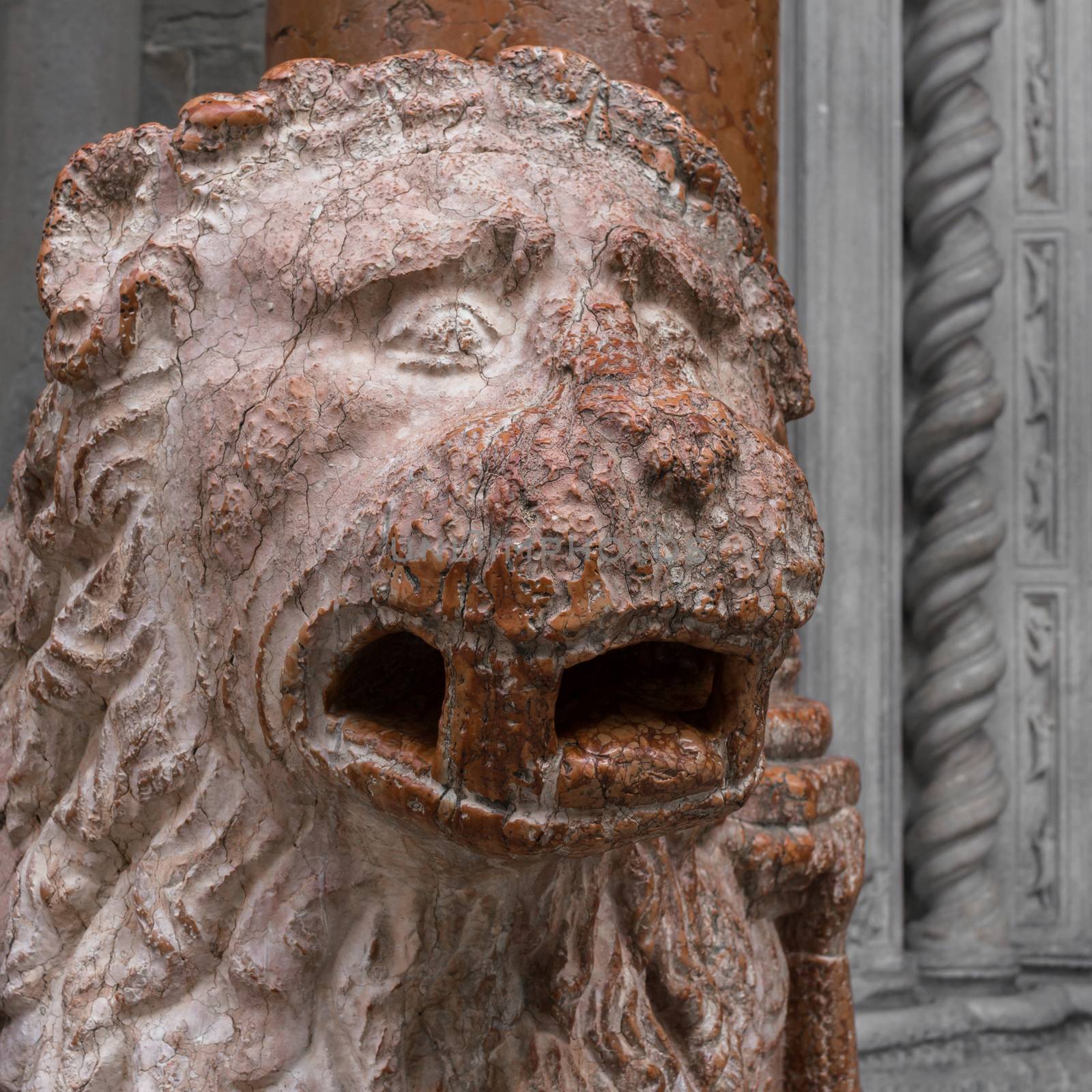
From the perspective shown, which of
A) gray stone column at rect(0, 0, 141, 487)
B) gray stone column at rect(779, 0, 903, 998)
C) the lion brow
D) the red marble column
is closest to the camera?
the lion brow

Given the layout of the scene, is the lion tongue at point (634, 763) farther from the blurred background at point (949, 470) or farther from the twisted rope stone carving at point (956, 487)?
the twisted rope stone carving at point (956, 487)

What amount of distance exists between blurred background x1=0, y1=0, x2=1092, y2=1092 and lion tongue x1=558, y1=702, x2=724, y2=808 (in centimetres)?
112

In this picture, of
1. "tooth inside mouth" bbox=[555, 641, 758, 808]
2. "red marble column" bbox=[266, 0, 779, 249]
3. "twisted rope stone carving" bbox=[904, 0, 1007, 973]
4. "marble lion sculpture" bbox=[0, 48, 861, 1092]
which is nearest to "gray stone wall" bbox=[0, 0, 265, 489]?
"red marble column" bbox=[266, 0, 779, 249]

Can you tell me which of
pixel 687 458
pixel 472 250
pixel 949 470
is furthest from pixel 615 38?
pixel 949 470

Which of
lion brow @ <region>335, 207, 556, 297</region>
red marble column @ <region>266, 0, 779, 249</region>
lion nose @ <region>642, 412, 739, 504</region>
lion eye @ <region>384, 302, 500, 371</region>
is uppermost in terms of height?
red marble column @ <region>266, 0, 779, 249</region>

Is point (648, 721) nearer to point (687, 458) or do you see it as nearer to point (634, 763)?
point (634, 763)

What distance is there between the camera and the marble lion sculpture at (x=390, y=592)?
69cm

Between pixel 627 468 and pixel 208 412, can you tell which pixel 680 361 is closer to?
pixel 627 468

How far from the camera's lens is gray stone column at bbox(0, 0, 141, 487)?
4.88 feet

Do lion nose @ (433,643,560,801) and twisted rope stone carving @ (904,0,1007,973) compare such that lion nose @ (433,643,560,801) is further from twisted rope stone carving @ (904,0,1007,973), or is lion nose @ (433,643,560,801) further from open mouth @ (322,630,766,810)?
twisted rope stone carving @ (904,0,1007,973)

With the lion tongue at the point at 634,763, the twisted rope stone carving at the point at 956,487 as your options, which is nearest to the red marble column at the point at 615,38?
the lion tongue at the point at 634,763

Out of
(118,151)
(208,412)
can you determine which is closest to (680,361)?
(208,412)

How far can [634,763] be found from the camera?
2.27 ft

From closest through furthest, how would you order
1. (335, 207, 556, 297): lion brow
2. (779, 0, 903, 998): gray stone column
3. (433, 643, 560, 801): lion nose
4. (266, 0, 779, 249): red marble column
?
(433, 643, 560, 801): lion nose → (335, 207, 556, 297): lion brow → (266, 0, 779, 249): red marble column → (779, 0, 903, 998): gray stone column
